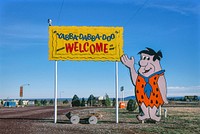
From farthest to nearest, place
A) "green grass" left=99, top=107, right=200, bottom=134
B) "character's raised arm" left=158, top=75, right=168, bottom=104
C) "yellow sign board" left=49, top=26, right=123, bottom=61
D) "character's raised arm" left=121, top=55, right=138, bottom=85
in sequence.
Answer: "yellow sign board" left=49, top=26, right=123, bottom=61, "character's raised arm" left=158, top=75, right=168, bottom=104, "character's raised arm" left=121, top=55, right=138, bottom=85, "green grass" left=99, top=107, right=200, bottom=134

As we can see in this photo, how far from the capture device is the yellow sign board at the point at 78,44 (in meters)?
24.9

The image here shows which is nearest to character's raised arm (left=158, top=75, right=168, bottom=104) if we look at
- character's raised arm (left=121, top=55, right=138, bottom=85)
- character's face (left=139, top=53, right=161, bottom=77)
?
character's face (left=139, top=53, right=161, bottom=77)

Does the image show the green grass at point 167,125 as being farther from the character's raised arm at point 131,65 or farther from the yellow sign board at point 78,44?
the yellow sign board at point 78,44

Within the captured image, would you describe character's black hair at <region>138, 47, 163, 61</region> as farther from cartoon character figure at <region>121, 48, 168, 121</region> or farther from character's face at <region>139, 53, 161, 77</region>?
character's face at <region>139, 53, 161, 77</region>

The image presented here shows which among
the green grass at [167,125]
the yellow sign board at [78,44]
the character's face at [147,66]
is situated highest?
the yellow sign board at [78,44]

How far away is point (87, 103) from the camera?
77.0 metres

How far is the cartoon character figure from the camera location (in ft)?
75.8

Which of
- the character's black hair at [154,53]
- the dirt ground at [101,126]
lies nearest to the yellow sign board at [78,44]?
the character's black hair at [154,53]

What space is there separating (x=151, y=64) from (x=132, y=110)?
1768 cm

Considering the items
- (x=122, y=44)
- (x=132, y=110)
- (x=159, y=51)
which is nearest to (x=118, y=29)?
(x=122, y=44)

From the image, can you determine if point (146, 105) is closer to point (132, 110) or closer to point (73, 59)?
point (73, 59)

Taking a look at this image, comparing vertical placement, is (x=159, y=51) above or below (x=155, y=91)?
above

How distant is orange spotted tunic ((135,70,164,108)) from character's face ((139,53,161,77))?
28 cm

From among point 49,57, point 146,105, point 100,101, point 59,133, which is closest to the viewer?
point 59,133
